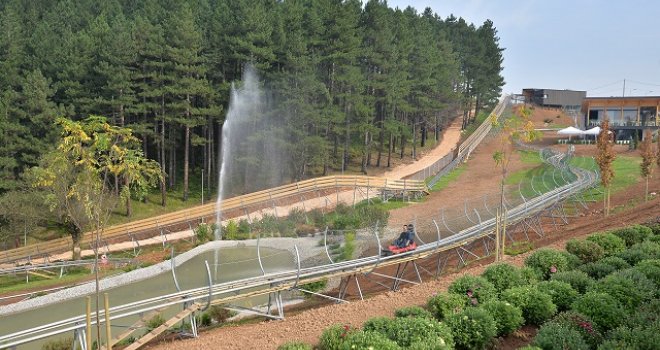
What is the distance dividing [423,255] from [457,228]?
182 inches

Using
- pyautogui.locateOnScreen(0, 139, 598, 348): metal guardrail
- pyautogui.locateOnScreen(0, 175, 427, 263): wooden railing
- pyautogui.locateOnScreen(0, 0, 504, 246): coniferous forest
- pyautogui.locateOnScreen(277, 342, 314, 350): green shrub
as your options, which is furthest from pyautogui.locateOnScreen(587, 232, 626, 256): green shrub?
pyautogui.locateOnScreen(0, 0, 504, 246): coniferous forest

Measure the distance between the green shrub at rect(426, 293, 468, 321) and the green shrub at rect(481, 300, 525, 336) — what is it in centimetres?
76

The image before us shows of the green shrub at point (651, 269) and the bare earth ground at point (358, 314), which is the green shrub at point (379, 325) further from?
the green shrub at point (651, 269)

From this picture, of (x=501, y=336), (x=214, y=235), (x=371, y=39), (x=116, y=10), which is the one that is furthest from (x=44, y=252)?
(x=116, y=10)

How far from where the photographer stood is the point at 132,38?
145 ft

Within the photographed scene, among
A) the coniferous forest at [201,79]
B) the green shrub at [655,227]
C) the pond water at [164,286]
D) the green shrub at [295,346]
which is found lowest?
the pond water at [164,286]

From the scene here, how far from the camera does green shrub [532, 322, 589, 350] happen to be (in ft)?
30.0

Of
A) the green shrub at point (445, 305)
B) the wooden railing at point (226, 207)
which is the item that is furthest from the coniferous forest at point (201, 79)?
the green shrub at point (445, 305)

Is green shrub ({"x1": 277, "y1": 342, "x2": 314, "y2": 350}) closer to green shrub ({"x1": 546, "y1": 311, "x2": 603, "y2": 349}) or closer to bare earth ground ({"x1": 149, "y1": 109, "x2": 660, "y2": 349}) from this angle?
bare earth ground ({"x1": 149, "y1": 109, "x2": 660, "y2": 349})

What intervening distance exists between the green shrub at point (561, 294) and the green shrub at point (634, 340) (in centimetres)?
252

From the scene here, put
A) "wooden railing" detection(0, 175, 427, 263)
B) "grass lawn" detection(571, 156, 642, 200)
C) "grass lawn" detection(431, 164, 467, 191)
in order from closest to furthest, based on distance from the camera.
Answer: "wooden railing" detection(0, 175, 427, 263) → "grass lawn" detection(571, 156, 642, 200) → "grass lawn" detection(431, 164, 467, 191)

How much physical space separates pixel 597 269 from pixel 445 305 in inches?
177

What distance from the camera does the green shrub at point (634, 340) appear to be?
860 cm

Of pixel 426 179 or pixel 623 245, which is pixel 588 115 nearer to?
pixel 426 179
